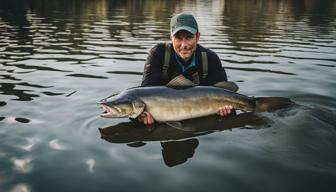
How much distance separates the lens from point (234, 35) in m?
18.2

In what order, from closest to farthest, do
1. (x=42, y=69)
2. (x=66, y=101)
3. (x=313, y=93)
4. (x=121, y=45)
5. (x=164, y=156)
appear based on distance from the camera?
(x=164, y=156) < (x=66, y=101) < (x=313, y=93) < (x=42, y=69) < (x=121, y=45)

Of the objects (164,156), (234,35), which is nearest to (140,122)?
(164,156)

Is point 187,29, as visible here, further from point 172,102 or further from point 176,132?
point 176,132

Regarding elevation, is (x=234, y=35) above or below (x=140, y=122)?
above

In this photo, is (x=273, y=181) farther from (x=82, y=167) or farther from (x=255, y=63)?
(x=255, y=63)

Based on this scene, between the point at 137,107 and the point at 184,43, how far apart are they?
4.63 ft

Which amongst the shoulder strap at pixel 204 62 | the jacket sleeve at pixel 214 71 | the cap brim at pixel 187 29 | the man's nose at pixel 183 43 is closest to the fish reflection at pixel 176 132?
the jacket sleeve at pixel 214 71

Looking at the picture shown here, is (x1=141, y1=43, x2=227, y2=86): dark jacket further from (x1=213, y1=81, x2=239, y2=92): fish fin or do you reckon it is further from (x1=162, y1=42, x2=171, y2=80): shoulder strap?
(x1=213, y1=81, x2=239, y2=92): fish fin

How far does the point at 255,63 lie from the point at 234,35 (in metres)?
7.21

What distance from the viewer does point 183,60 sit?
636cm

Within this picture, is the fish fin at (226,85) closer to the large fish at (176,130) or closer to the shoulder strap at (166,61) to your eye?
the large fish at (176,130)

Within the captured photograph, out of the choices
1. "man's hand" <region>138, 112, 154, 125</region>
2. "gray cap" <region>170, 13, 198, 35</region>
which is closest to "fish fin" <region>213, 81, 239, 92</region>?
"gray cap" <region>170, 13, 198, 35</region>

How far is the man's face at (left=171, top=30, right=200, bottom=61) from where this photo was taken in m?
5.93

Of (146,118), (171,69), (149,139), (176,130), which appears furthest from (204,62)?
(149,139)
